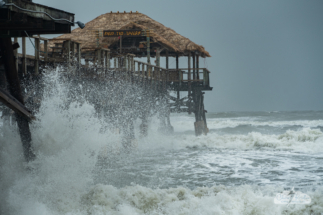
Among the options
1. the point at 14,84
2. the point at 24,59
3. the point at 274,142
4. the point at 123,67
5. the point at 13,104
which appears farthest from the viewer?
the point at 274,142

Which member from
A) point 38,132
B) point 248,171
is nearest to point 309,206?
point 248,171

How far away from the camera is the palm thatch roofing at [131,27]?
63.3ft

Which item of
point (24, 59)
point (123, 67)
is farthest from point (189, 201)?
point (123, 67)

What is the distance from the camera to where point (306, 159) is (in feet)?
41.9

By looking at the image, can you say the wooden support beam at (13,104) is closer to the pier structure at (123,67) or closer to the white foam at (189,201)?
the pier structure at (123,67)

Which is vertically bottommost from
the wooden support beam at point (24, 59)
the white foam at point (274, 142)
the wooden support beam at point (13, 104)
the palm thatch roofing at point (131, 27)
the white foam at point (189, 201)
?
the white foam at point (274, 142)

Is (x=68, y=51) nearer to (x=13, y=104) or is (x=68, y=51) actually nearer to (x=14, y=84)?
(x=14, y=84)

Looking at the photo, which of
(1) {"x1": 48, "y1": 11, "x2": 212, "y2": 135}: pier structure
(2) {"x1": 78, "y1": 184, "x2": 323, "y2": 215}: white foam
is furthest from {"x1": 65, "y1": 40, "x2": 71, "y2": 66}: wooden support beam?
(1) {"x1": 48, "y1": 11, "x2": 212, "y2": 135}: pier structure

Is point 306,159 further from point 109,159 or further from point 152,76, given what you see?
point 152,76

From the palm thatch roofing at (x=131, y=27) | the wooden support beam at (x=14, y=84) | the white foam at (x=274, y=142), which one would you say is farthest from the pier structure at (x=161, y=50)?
the wooden support beam at (x=14, y=84)

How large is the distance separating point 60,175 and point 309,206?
16.4ft

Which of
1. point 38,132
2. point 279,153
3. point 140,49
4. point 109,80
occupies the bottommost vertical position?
point 279,153

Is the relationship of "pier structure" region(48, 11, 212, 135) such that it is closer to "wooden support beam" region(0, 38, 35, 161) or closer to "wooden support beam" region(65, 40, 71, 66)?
"wooden support beam" region(65, 40, 71, 66)

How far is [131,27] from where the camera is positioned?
19.3m
